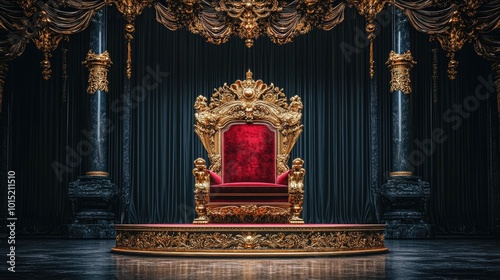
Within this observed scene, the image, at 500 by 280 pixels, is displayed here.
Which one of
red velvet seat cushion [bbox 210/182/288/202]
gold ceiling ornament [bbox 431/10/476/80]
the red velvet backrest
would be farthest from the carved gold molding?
the red velvet backrest

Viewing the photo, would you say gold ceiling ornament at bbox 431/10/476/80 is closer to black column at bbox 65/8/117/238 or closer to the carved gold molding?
the carved gold molding

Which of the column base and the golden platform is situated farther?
the column base

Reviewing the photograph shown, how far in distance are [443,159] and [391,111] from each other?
38.5 inches

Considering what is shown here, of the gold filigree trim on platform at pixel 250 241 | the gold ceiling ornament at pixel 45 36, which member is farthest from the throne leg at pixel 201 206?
the gold ceiling ornament at pixel 45 36

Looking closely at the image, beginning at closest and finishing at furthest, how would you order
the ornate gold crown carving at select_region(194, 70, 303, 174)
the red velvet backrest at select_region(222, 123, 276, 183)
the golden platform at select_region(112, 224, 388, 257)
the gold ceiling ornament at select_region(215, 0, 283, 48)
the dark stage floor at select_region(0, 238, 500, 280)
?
the dark stage floor at select_region(0, 238, 500, 280) → the golden platform at select_region(112, 224, 388, 257) → the gold ceiling ornament at select_region(215, 0, 283, 48) → the red velvet backrest at select_region(222, 123, 276, 183) → the ornate gold crown carving at select_region(194, 70, 303, 174)

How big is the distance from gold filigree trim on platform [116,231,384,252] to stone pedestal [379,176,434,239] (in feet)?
9.49

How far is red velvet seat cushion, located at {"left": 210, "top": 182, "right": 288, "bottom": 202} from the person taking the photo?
263 inches

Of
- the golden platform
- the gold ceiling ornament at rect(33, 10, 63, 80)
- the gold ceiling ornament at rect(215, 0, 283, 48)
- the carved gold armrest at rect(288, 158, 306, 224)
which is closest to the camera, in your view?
the golden platform

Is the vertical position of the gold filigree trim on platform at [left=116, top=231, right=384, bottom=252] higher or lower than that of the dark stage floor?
higher

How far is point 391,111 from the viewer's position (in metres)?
9.18

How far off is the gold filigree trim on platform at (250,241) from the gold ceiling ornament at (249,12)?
1.77 metres

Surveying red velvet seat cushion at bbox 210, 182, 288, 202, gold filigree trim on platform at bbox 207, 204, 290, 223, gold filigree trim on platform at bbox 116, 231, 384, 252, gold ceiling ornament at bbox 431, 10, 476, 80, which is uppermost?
gold ceiling ornament at bbox 431, 10, 476, 80

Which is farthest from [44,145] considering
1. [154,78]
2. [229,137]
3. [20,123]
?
[229,137]

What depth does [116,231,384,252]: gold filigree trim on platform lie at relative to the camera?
506 centimetres
